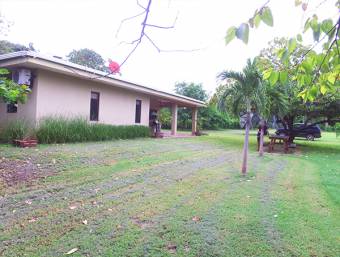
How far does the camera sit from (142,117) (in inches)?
666

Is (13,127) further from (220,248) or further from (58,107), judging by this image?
(220,248)

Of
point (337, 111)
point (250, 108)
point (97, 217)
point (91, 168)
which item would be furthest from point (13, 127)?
point (337, 111)

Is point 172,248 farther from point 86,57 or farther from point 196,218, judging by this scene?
point 86,57

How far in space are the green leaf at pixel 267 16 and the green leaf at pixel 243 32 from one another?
123mm

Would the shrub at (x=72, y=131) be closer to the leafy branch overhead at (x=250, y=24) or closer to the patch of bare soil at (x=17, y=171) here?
the patch of bare soil at (x=17, y=171)

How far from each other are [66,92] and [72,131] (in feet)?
6.38

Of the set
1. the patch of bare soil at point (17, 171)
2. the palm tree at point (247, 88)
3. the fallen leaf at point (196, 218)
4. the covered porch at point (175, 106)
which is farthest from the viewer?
the covered porch at point (175, 106)

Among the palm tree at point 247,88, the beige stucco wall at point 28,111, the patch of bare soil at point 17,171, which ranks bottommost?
the patch of bare soil at point 17,171

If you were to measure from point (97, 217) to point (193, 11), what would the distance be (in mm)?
3020

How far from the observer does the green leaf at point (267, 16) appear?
1.68m

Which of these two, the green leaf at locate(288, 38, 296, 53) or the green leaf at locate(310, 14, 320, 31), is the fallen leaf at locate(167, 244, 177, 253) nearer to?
the green leaf at locate(288, 38, 296, 53)

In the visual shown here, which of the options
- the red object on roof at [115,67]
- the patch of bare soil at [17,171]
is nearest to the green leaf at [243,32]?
the red object on roof at [115,67]

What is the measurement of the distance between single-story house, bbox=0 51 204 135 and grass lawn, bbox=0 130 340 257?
289cm

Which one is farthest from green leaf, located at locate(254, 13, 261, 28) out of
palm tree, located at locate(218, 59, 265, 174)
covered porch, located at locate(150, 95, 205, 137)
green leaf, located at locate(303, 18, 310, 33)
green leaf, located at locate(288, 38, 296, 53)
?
covered porch, located at locate(150, 95, 205, 137)
